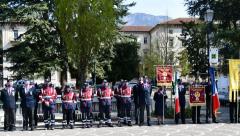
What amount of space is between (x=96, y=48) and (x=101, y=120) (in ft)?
32.6

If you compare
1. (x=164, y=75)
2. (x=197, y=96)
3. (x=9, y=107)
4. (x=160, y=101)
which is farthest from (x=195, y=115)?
(x=9, y=107)

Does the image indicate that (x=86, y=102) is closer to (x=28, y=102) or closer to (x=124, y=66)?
(x=28, y=102)

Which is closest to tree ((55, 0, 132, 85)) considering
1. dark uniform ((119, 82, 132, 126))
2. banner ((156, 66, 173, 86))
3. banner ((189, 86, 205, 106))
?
banner ((156, 66, 173, 86))

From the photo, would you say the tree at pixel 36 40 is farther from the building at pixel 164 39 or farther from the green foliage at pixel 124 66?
the building at pixel 164 39

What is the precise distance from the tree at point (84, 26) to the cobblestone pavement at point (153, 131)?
381 inches

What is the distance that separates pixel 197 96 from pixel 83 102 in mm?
4891

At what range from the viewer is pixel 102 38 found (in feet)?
101

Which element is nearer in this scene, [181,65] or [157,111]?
[157,111]

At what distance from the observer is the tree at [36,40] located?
132 ft

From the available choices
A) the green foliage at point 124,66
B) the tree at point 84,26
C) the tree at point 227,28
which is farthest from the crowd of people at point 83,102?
the green foliage at point 124,66

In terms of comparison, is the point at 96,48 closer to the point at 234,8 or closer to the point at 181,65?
the point at 234,8

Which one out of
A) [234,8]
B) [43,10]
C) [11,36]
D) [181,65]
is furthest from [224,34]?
[11,36]

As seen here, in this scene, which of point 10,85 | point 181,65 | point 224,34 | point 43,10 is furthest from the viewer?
point 181,65

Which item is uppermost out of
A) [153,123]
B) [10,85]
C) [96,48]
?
[96,48]
